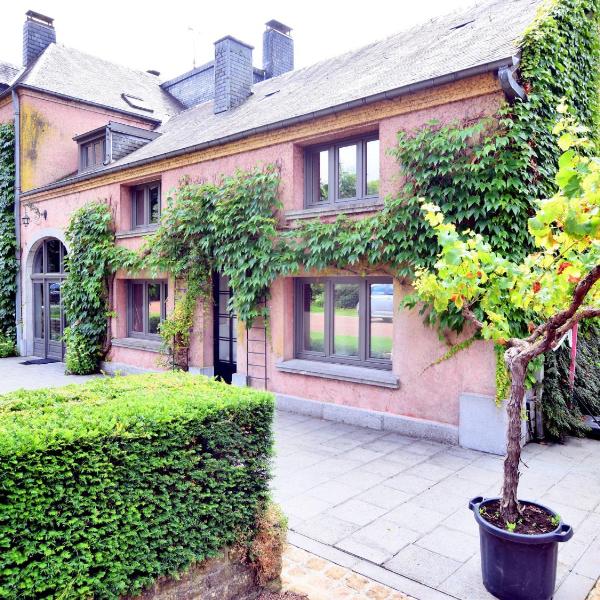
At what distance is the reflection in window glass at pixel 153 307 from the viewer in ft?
40.2

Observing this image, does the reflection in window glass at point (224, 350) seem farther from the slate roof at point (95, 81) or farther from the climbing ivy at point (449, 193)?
the slate roof at point (95, 81)

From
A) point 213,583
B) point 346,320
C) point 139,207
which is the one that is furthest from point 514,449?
point 139,207

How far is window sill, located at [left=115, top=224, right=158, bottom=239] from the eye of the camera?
11.8 m

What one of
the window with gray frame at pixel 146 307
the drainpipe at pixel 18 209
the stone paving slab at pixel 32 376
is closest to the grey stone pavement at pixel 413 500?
the window with gray frame at pixel 146 307

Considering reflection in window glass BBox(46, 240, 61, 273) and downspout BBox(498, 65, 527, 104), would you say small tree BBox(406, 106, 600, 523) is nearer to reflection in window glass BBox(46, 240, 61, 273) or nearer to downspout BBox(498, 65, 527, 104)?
downspout BBox(498, 65, 527, 104)

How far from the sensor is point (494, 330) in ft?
12.9

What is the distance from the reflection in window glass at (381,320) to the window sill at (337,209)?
1231 millimetres

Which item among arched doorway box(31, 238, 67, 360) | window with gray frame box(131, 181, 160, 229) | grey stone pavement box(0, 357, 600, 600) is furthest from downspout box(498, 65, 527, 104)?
arched doorway box(31, 238, 67, 360)

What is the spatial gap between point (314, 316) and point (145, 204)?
18.9ft

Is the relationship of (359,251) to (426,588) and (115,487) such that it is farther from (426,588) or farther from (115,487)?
(115,487)

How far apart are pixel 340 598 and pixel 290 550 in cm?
76

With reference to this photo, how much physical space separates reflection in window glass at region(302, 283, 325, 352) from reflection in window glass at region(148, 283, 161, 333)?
464 cm

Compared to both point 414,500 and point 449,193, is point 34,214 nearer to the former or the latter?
point 449,193

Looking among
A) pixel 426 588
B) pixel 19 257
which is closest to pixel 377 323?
pixel 426 588
